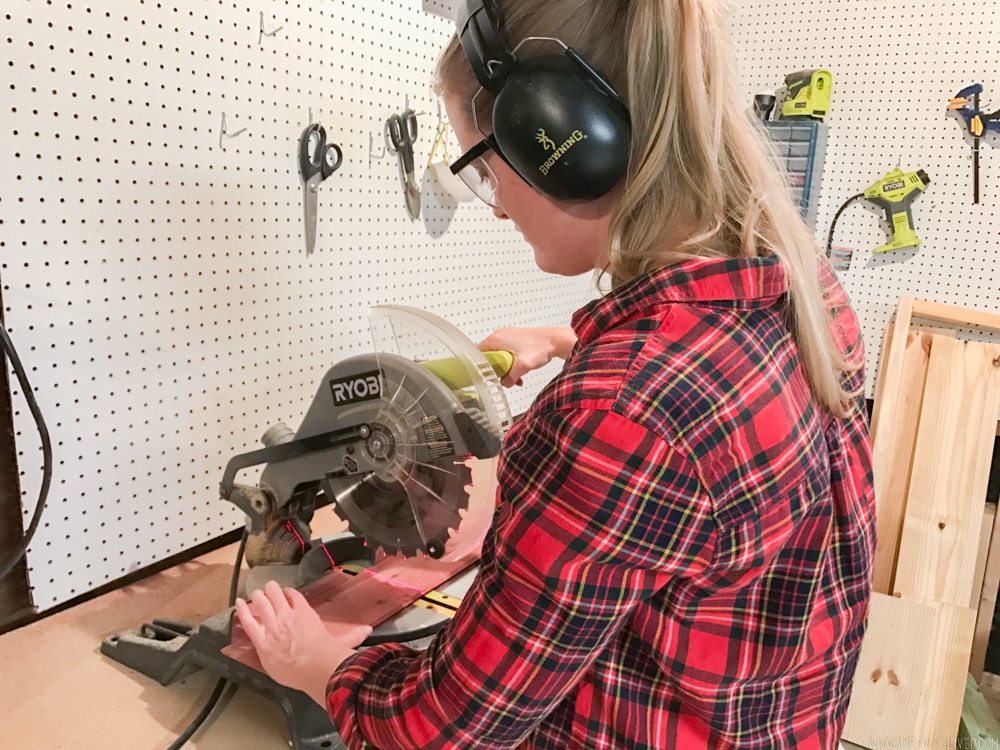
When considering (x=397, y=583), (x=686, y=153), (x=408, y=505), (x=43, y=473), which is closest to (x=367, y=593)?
(x=397, y=583)

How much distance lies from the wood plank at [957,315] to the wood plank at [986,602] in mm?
495

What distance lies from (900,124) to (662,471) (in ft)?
6.05

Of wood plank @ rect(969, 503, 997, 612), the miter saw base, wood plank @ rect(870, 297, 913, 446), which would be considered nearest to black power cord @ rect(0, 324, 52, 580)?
the miter saw base

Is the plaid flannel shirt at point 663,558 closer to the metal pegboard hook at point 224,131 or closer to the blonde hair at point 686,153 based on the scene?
the blonde hair at point 686,153

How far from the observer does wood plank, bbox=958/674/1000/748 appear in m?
1.45

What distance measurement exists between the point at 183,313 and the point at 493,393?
1.72 ft

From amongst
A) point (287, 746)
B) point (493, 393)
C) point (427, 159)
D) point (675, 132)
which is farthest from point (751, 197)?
point (427, 159)

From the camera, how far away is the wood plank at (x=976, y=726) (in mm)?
1453

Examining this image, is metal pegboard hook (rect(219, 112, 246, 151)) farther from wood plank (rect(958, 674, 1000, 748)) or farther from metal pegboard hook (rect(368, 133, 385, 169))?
wood plank (rect(958, 674, 1000, 748))

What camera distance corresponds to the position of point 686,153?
607 millimetres

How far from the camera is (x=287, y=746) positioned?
2.54ft

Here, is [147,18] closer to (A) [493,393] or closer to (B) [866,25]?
(A) [493,393]

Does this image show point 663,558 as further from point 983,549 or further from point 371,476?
→ point 983,549

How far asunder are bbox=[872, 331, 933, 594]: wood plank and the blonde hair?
1252 millimetres
